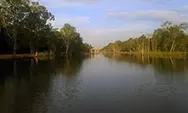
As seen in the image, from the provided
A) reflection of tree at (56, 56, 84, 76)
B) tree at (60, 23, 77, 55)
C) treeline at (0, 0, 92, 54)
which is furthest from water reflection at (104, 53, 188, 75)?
tree at (60, 23, 77, 55)

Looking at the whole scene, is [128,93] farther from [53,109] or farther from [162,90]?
[53,109]

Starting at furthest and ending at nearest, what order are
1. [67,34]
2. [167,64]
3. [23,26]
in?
[67,34]
[23,26]
[167,64]

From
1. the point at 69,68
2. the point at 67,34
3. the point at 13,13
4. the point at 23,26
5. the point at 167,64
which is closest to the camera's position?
the point at 69,68

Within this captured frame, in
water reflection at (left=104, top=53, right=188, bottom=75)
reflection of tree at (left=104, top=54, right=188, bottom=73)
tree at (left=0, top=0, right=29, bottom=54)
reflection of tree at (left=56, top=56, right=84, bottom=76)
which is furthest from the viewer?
tree at (left=0, top=0, right=29, bottom=54)

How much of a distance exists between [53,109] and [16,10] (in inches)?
2502

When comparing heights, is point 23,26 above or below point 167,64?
above

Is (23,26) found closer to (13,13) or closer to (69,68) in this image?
(13,13)

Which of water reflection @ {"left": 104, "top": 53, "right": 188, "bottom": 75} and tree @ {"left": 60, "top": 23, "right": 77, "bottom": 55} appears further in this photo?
tree @ {"left": 60, "top": 23, "right": 77, "bottom": 55}

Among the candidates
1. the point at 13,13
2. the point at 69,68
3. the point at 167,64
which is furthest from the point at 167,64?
the point at 13,13

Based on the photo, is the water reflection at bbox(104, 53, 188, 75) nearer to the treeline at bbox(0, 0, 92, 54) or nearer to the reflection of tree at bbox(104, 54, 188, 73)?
the reflection of tree at bbox(104, 54, 188, 73)

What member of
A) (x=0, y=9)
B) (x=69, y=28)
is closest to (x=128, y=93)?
(x=0, y=9)

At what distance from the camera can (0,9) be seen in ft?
232

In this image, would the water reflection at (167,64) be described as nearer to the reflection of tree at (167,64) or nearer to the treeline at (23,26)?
the reflection of tree at (167,64)

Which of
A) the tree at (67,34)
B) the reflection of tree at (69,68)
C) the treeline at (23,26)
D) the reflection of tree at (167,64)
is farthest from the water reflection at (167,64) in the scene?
the tree at (67,34)
